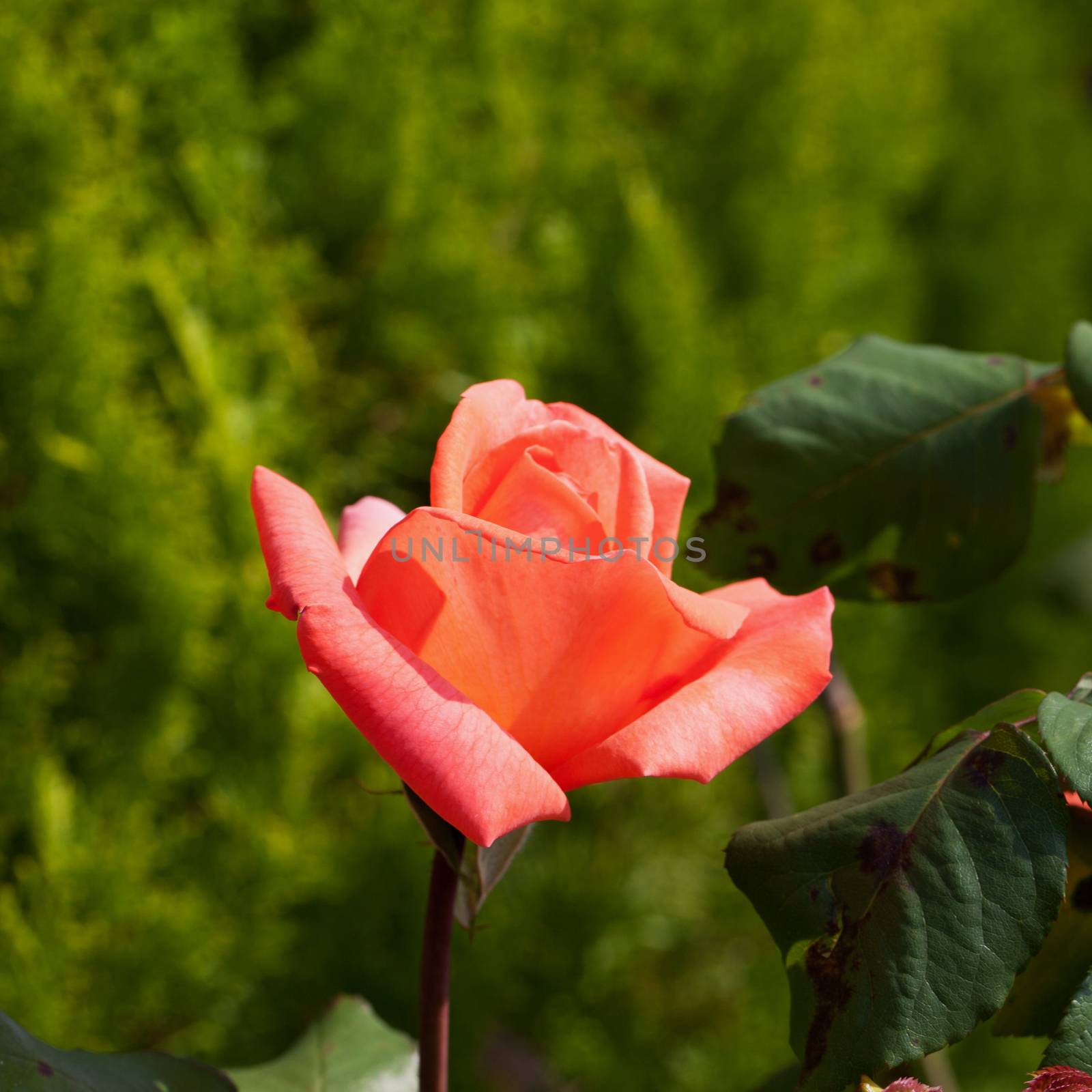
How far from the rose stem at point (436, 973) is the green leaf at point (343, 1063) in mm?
99

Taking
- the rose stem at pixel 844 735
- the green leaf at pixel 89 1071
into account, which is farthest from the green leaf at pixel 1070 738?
the rose stem at pixel 844 735

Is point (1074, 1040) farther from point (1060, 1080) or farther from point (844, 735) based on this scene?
point (844, 735)

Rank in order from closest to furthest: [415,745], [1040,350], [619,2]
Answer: [415,745]
[619,2]
[1040,350]

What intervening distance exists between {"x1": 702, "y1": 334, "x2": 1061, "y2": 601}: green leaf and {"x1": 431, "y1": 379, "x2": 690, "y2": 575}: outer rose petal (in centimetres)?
13

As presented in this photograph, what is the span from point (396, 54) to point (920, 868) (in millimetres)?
1123

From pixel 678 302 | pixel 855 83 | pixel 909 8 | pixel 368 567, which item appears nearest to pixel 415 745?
pixel 368 567

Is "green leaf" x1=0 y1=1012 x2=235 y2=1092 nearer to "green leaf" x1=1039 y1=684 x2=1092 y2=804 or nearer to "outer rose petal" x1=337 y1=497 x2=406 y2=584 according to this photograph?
"outer rose petal" x1=337 y1=497 x2=406 y2=584

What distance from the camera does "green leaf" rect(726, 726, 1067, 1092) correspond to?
0.86 feet

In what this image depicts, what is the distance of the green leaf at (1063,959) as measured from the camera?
33 centimetres

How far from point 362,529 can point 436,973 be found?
13cm

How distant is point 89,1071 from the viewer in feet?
1.04

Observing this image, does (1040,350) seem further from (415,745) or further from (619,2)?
(415,745)

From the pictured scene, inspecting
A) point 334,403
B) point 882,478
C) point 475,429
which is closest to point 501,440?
point 475,429

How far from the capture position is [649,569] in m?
0.27
